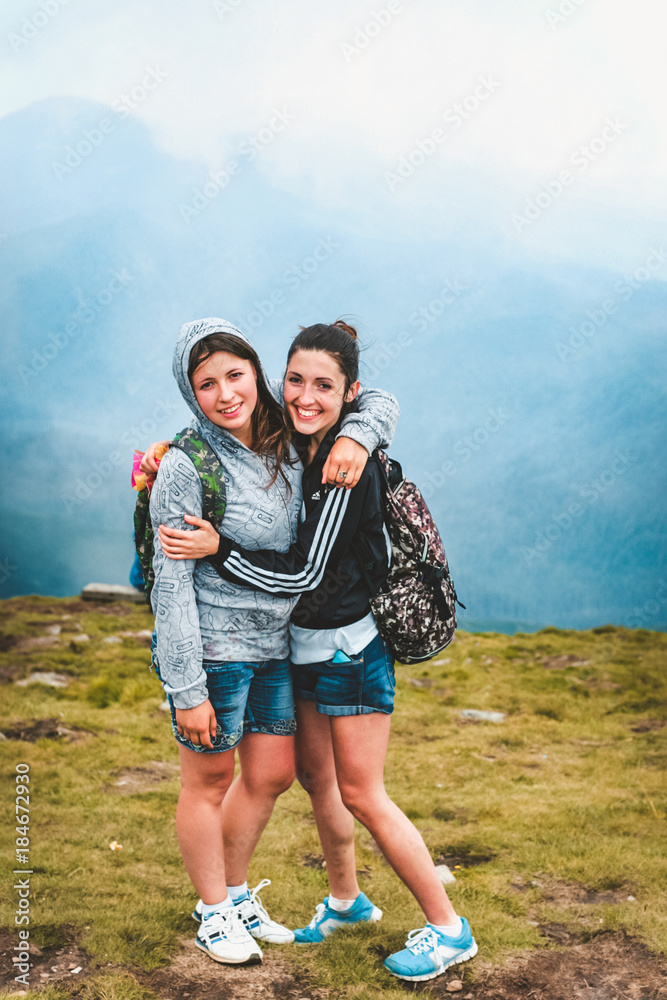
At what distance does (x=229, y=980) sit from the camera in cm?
263

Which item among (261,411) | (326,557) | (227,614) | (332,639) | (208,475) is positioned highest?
(261,411)

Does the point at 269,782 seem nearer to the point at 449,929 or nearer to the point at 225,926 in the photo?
the point at 225,926

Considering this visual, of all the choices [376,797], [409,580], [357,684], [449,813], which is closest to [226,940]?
[376,797]

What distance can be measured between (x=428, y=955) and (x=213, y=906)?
0.70 meters

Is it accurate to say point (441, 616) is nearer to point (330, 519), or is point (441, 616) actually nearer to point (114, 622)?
point (330, 519)

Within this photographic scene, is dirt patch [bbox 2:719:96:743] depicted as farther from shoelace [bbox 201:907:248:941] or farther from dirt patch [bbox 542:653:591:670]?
dirt patch [bbox 542:653:591:670]

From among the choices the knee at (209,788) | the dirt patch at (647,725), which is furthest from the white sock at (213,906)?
the dirt patch at (647,725)

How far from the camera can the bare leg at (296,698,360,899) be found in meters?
2.62

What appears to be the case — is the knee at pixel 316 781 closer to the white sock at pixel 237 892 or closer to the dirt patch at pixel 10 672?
the white sock at pixel 237 892

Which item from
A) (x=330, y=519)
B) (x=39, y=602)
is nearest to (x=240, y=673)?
(x=330, y=519)

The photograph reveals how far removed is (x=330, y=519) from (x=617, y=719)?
15.2ft

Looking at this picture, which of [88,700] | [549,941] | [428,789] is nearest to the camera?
[549,941]

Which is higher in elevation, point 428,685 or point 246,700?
point 246,700

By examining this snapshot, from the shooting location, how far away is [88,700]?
6.00 metres
